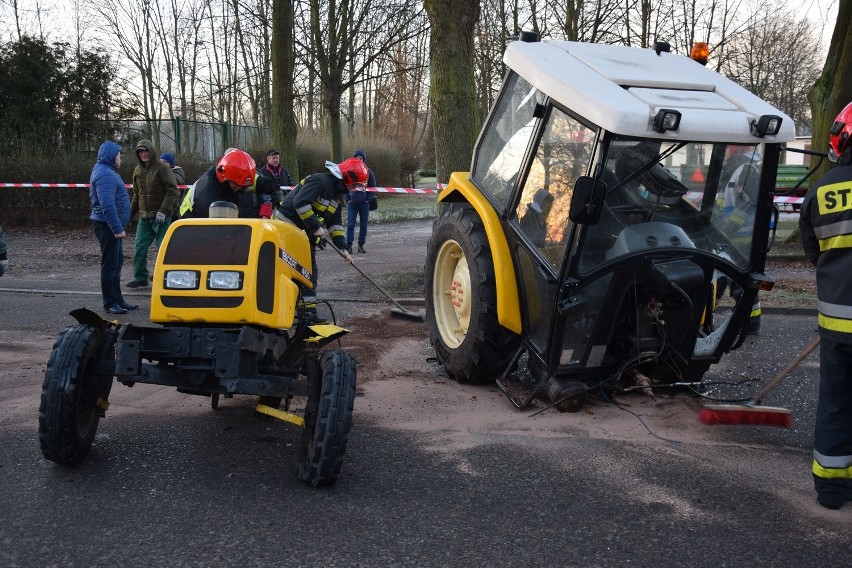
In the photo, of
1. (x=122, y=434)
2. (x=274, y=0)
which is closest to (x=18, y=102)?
(x=274, y=0)

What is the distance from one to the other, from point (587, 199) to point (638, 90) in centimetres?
80

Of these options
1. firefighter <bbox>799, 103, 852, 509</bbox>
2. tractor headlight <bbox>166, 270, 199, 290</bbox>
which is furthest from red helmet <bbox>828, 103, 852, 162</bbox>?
tractor headlight <bbox>166, 270, 199, 290</bbox>

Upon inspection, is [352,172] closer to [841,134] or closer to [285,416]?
[285,416]

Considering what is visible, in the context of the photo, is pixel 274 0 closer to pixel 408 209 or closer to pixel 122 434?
pixel 408 209

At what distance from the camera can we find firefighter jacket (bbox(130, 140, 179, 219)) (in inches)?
410

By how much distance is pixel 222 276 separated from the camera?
13.9ft

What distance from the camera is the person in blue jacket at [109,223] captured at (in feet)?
28.2

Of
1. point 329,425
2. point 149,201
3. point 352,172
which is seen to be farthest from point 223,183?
point 149,201

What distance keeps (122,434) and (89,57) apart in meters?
17.2

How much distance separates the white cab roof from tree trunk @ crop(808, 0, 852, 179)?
28.3ft

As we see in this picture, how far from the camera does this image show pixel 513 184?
17.7ft

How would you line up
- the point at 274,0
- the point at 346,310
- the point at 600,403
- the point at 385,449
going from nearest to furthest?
the point at 385,449 → the point at 600,403 → the point at 346,310 → the point at 274,0

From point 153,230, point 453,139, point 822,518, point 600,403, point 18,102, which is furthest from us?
point 18,102

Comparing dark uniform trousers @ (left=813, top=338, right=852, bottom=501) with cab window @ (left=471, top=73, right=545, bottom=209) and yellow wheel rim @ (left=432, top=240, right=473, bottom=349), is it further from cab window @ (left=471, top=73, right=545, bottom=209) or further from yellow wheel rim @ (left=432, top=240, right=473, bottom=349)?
yellow wheel rim @ (left=432, top=240, right=473, bottom=349)
